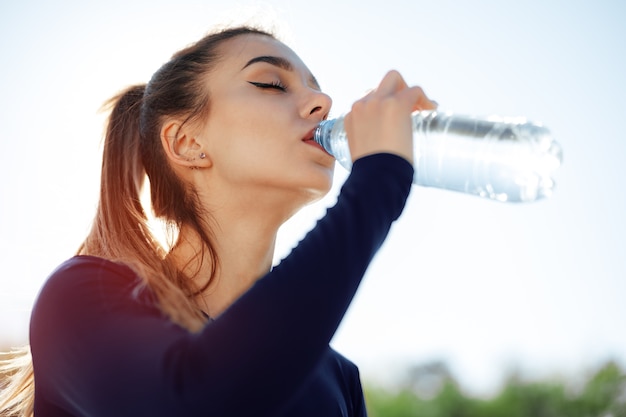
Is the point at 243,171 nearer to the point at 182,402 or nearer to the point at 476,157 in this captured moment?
the point at 476,157

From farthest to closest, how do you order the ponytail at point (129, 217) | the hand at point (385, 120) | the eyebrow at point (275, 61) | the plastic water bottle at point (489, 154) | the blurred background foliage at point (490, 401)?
1. the blurred background foliage at point (490, 401)
2. the eyebrow at point (275, 61)
3. the ponytail at point (129, 217)
4. the plastic water bottle at point (489, 154)
5. the hand at point (385, 120)

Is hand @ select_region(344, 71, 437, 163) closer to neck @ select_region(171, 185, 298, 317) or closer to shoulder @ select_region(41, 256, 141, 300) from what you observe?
shoulder @ select_region(41, 256, 141, 300)

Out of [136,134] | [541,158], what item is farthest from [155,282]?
[136,134]

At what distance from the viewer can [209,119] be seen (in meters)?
2.03

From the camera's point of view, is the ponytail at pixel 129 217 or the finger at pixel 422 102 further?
the ponytail at pixel 129 217

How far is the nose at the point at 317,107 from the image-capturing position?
191 centimetres

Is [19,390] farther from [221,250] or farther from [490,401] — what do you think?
[490,401]

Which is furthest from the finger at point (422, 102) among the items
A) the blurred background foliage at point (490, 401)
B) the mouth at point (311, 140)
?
the blurred background foliage at point (490, 401)

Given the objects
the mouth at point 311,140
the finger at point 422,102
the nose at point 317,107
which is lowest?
the mouth at point 311,140

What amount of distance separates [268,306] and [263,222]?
38.6 inches

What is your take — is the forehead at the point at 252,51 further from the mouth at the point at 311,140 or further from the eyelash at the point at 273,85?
the mouth at the point at 311,140

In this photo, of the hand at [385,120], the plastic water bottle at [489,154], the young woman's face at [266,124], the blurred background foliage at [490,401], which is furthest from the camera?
the blurred background foliage at [490,401]

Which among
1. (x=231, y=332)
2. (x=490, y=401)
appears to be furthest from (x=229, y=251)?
(x=490, y=401)

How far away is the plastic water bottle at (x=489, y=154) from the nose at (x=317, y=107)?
0.27m
